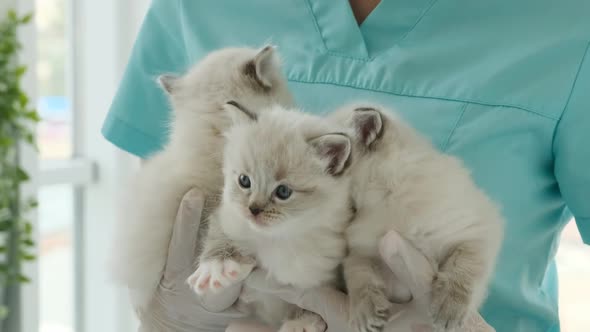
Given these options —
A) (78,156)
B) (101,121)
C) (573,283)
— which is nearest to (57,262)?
(78,156)

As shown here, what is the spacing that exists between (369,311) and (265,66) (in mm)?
500

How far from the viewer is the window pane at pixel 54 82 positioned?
292cm

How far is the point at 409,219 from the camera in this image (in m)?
0.94

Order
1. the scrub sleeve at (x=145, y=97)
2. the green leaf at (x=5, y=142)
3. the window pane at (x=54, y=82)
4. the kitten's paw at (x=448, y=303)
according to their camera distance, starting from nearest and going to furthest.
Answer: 1. the kitten's paw at (x=448, y=303)
2. the scrub sleeve at (x=145, y=97)
3. the green leaf at (x=5, y=142)
4. the window pane at (x=54, y=82)

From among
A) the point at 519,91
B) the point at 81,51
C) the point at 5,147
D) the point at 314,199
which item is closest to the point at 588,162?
the point at 519,91

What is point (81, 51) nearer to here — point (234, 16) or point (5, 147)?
point (5, 147)

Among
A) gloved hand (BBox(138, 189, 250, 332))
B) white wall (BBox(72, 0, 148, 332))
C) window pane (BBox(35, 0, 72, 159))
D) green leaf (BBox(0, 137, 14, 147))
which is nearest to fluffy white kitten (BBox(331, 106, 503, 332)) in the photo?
gloved hand (BBox(138, 189, 250, 332))

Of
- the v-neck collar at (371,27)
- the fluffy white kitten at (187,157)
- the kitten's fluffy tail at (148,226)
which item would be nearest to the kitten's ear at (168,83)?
the fluffy white kitten at (187,157)

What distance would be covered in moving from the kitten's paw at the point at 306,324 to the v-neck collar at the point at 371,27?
598 mm

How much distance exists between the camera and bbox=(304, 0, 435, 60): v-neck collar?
4.41 feet

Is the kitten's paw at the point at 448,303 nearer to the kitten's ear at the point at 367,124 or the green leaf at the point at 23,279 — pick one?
the kitten's ear at the point at 367,124

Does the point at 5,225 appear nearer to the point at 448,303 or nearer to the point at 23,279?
the point at 23,279

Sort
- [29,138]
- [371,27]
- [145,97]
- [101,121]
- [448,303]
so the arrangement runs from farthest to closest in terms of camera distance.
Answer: [101,121] → [29,138] → [145,97] → [371,27] → [448,303]

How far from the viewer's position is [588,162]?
1173 millimetres
